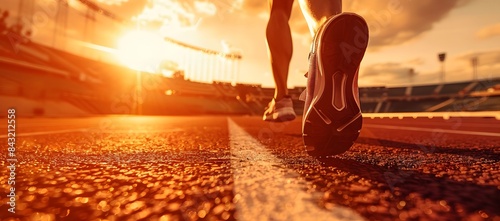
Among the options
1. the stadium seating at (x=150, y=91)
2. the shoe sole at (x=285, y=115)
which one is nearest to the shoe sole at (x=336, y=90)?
the shoe sole at (x=285, y=115)

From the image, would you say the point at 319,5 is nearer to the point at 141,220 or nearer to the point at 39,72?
the point at 141,220

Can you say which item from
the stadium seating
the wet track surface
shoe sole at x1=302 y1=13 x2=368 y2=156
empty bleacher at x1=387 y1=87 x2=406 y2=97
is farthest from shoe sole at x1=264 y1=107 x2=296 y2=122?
empty bleacher at x1=387 y1=87 x2=406 y2=97

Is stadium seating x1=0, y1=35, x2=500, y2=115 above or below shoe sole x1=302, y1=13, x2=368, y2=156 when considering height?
above

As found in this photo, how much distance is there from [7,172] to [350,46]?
906 millimetres

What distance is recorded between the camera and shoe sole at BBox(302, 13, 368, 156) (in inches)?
32.5

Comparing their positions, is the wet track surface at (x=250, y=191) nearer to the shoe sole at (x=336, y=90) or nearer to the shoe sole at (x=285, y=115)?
the shoe sole at (x=336, y=90)

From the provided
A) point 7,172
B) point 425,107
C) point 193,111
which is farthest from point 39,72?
point 425,107

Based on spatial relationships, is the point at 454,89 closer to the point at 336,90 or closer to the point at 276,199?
the point at 336,90

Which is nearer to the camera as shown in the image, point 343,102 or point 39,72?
point 343,102

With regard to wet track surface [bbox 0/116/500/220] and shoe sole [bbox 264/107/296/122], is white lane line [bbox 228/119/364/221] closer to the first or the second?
wet track surface [bbox 0/116/500/220]

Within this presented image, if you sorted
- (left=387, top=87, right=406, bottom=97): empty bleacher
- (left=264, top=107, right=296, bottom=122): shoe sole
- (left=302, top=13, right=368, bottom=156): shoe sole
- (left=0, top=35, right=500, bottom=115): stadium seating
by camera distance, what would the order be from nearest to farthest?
1. (left=302, top=13, right=368, bottom=156): shoe sole
2. (left=264, top=107, right=296, bottom=122): shoe sole
3. (left=0, top=35, right=500, bottom=115): stadium seating
4. (left=387, top=87, right=406, bottom=97): empty bleacher

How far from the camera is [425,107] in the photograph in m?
26.9

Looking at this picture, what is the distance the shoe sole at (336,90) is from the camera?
32.5 inches

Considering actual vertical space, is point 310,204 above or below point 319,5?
below
